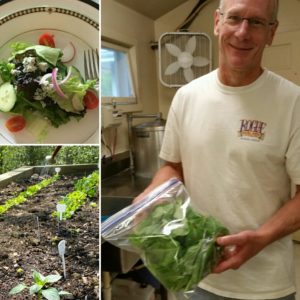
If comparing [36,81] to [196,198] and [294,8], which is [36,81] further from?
[294,8]

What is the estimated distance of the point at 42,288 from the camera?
80 centimetres

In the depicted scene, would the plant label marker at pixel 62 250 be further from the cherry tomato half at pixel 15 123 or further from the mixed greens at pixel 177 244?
the cherry tomato half at pixel 15 123

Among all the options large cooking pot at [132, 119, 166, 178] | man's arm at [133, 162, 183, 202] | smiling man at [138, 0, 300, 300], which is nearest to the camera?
smiling man at [138, 0, 300, 300]

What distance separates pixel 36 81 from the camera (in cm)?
75

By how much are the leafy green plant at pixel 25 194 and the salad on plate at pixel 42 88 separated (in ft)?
0.35

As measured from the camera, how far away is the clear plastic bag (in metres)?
0.75

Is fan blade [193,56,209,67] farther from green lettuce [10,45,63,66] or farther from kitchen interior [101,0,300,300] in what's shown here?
green lettuce [10,45,63,66]

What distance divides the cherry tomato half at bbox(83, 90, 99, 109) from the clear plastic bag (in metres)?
0.25

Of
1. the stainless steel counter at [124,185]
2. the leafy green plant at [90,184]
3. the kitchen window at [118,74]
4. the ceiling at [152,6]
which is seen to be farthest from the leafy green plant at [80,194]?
the ceiling at [152,6]

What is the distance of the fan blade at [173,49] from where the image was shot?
8.09 feet

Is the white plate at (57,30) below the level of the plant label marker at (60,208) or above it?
above

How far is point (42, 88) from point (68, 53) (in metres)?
0.11

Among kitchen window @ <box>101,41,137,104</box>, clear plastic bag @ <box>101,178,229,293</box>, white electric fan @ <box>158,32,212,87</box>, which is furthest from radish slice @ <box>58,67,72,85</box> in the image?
white electric fan @ <box>158,32,212,87</box>

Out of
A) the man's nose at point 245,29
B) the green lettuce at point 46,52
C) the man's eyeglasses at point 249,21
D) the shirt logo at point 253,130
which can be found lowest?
the shirt logo at point 253,130
